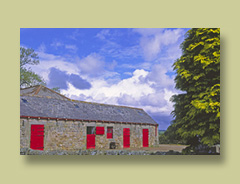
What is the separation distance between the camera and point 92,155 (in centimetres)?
939

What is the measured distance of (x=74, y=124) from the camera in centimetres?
1028

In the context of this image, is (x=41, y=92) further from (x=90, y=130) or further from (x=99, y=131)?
(x=99, y=131)

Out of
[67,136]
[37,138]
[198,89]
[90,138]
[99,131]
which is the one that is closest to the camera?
[37,138]

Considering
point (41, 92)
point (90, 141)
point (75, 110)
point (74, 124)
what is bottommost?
point (90, 141)

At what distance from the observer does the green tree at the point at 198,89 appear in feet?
30.6

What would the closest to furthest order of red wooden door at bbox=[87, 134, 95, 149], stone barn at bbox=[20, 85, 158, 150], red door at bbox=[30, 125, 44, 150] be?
red door at bbox=[30, 125, 44, 150] < stone barn at bbox=[20, 85, 158, 150] < red wooden door at bbox=[87, 134, 95, 149]

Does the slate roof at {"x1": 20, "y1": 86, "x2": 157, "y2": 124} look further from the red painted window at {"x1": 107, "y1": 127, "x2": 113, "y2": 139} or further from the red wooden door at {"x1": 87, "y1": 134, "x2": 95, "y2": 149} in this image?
the red wooden door at {"x1": 87, "y1": 134, "x2": 95, "y2": 149}

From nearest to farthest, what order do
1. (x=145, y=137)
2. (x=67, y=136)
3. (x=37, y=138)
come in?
(x=37, y=138)
(x=67, y=136)
(x=145, y=137)

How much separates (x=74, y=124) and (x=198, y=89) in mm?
4613

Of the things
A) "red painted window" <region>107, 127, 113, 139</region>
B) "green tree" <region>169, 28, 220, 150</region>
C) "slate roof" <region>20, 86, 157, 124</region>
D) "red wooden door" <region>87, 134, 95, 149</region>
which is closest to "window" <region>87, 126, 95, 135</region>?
"red wooden door" <region>87, 134, 95, 149</region>

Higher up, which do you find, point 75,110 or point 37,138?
point 75,110

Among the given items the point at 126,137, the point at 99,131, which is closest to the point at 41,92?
the point at 99,131

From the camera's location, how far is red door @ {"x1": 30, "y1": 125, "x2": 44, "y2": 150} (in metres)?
9.28

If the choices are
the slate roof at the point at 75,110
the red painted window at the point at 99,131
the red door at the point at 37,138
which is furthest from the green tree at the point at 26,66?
the red painted window at the point at 99,131
